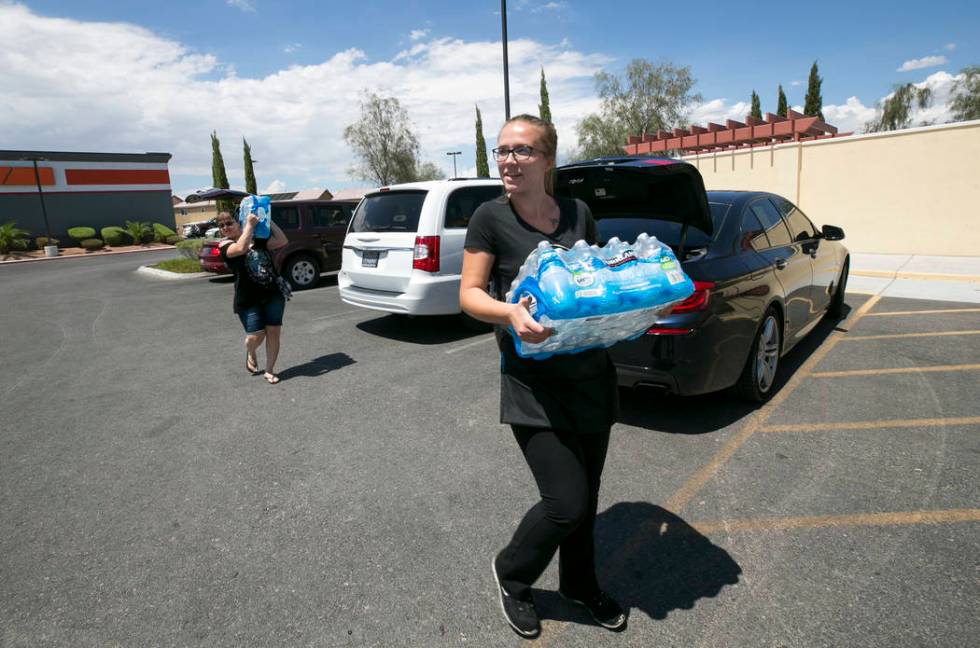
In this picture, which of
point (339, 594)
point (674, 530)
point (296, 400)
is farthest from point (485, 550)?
point (296, 400)

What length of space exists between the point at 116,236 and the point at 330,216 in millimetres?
24794

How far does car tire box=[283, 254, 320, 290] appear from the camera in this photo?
10.9 meters

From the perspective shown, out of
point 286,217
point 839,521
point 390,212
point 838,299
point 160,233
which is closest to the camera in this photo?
point 839,521

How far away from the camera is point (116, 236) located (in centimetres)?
2997

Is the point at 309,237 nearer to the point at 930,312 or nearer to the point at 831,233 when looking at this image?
the point at 831,233

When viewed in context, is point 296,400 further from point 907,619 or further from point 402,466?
point 907,619

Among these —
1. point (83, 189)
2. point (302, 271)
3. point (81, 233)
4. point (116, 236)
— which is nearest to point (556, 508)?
point (302, 271)

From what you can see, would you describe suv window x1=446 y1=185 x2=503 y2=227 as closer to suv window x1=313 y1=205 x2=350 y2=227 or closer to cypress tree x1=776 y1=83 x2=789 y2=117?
suv window x1=313 y1=205 x2=350 y2=227

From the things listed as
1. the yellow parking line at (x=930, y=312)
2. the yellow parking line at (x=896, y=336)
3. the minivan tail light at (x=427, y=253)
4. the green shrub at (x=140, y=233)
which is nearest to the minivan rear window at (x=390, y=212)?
the minivan tail light at (x=427, y=253)

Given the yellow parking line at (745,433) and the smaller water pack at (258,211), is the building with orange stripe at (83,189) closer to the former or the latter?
the smaller water pack at (258,211)

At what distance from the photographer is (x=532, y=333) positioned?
5.50 feet

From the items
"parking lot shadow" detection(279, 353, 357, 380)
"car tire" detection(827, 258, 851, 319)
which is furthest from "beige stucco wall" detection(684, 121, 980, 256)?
"parking lot shadow" detection(279, 353, 357, 380)

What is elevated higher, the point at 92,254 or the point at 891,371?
the point at 92,254

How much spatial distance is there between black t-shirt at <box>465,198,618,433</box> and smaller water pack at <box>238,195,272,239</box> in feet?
12.6
